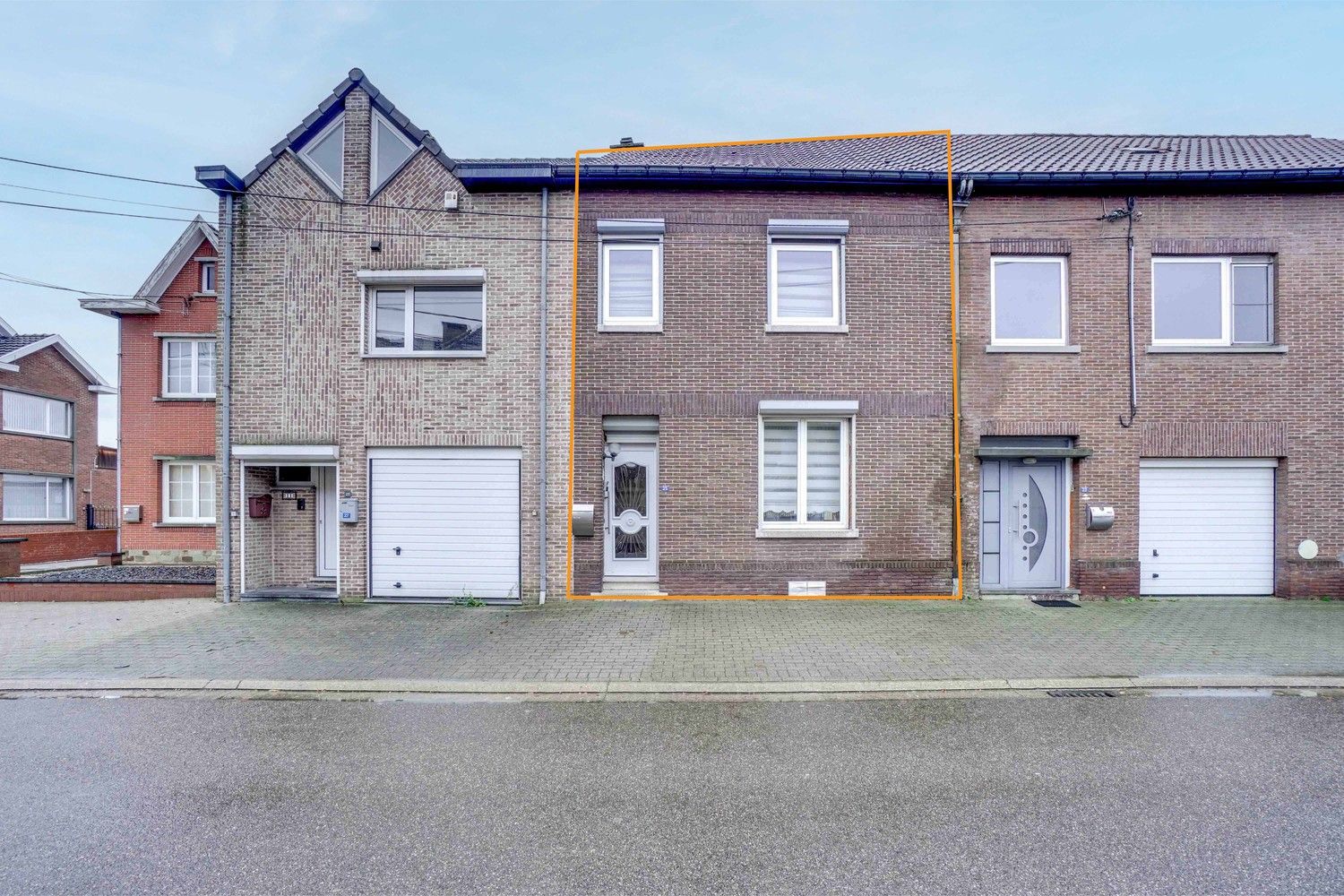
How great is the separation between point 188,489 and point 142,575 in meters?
3.80

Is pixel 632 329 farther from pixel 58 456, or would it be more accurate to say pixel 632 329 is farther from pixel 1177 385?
pixel 58 456

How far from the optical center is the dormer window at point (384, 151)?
10.1 m

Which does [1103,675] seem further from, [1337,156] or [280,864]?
[1337,156]

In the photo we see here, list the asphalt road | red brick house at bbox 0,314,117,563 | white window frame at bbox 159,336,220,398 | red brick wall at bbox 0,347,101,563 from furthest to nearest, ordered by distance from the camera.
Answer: red brick house at bbox 0,314,117,563 → red brick wall at bbox 0,347,101,563 → white window frame at bbox 159,336,220,398 → the asphalt road

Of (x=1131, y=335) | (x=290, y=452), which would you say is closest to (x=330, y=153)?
(x=290, y=452)

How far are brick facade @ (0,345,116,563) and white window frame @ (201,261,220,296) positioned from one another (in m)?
7.93

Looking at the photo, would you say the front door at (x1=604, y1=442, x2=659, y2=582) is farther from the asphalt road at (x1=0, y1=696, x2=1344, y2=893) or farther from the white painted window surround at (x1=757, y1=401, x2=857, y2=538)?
the asphalt road at (x1=0, y1=696, x2=1344, y2=893)

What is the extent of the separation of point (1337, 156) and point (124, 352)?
80.1 feet

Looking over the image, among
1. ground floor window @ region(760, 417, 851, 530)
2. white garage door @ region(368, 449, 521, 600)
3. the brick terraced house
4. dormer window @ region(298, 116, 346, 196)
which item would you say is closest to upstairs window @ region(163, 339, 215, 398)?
the brick terraced house

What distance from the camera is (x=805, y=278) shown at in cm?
1020

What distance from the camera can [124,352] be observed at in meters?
15.5

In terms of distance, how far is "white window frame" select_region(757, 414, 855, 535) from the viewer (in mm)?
9938

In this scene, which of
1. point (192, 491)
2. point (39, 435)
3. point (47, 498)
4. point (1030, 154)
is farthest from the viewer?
point (47, 498)

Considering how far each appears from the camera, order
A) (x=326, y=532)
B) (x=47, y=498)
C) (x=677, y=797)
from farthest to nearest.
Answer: (x=47, y=498)
(x=326, y=532)
(x=677, y=797)
